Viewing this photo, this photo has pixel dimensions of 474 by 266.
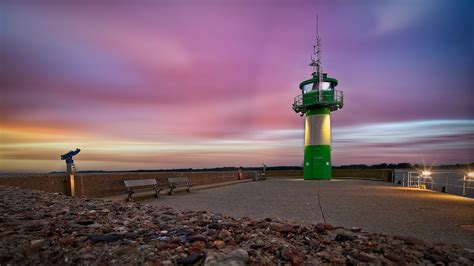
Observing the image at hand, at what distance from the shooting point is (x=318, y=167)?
941 inches

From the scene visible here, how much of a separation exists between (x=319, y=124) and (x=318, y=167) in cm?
396

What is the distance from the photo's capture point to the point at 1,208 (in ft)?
15.0

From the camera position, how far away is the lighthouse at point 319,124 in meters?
23.9

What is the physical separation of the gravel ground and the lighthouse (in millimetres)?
20955

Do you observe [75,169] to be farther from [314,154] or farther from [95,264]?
[314,154]

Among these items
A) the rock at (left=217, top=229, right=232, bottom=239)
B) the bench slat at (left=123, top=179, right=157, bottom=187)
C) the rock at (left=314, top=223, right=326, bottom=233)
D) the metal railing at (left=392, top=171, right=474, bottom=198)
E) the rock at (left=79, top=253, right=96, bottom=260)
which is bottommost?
the metal railing at (left=392, top=171, right=474, bottom=198)

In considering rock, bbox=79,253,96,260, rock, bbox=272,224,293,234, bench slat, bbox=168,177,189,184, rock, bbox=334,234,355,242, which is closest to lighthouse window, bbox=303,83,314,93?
bench slat, bbox=168,177,189,184

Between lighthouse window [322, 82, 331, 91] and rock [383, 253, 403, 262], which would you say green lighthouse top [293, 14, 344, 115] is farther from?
rock [383, 253, 403, 262]

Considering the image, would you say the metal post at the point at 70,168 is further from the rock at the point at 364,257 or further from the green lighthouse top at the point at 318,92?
the green lighthouse top at the point at 318,92

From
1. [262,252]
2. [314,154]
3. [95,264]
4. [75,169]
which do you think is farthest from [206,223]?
[314,154]

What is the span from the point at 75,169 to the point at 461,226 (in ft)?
32.8

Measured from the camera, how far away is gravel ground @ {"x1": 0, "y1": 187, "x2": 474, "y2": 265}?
2617mm

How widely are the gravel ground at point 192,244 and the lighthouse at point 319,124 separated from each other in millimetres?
20955

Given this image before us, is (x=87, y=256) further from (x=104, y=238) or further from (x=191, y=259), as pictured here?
(x=191, y=259)
